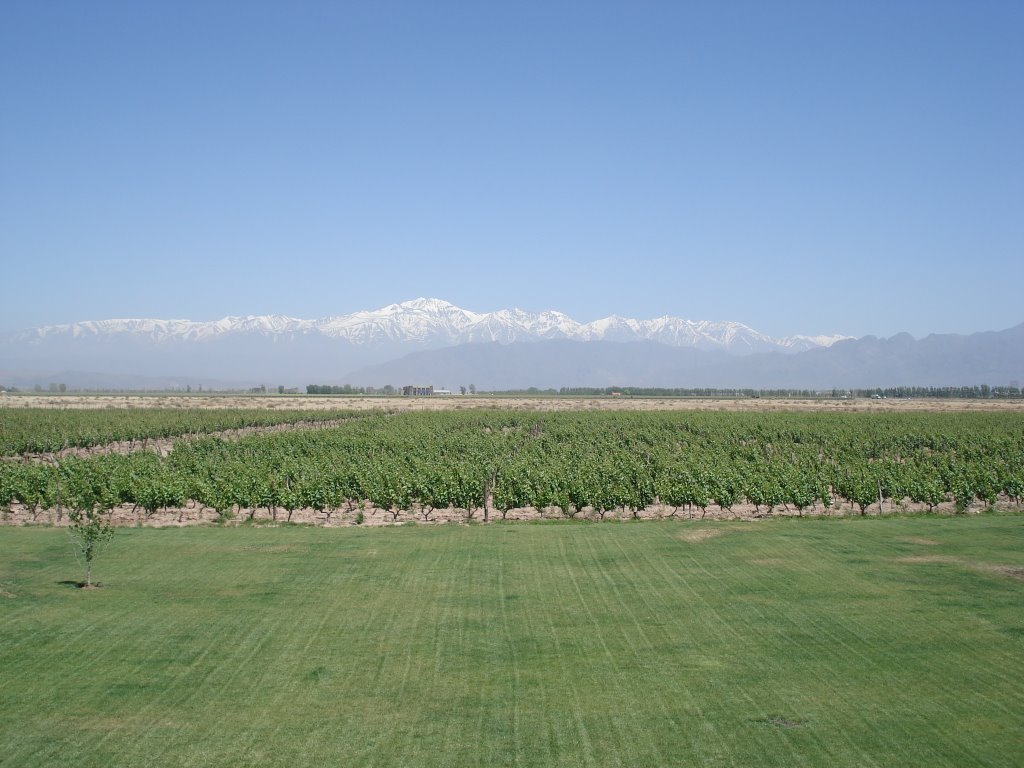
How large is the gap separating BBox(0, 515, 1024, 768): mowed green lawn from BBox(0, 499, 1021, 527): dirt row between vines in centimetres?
574

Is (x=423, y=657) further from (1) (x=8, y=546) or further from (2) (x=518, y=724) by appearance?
(1) (x=8, y=546)

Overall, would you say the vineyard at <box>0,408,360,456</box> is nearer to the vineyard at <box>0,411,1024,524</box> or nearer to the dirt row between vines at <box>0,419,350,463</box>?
the dirt row between vines at <box>0,419,350,463</box>

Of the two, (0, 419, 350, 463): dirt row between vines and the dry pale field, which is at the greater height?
the dry pale field

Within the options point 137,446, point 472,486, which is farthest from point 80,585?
point 137,446

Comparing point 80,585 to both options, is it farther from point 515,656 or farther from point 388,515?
point 388,515

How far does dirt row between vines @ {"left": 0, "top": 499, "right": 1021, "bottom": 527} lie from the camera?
28859 millimetres

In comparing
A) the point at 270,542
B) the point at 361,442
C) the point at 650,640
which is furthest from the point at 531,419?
the point at 650,640

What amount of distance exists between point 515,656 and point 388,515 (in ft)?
55.8

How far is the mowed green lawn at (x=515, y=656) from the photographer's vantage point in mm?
11211

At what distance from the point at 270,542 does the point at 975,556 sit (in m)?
19.2

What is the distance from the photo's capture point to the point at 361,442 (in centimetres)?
4647

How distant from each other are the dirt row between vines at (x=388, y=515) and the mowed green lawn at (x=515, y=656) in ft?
18.8

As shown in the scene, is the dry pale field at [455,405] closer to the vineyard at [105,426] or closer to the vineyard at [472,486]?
the vineyard at [105,426]

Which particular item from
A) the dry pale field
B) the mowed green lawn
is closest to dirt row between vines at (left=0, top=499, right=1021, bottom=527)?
the mowed green lawn
